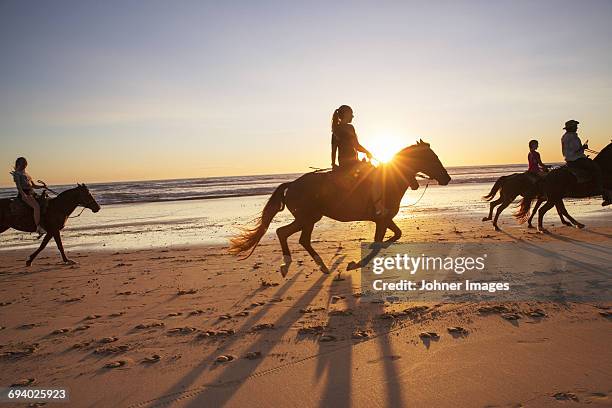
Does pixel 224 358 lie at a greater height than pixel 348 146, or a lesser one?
lesser

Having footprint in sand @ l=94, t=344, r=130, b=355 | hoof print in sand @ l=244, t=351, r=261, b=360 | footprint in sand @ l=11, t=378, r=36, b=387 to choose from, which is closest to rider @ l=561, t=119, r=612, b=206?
hoof print in sand @ l=244, t=351, r=261, b=360

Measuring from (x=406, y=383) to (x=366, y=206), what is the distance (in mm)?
4421

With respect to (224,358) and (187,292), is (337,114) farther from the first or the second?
(224,358)

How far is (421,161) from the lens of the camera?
797cm

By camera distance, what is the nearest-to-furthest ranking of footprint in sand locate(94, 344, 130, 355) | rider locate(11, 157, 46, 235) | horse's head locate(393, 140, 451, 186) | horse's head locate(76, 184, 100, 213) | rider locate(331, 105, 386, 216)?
footprint in sand locate(94, 344, 130, 355) < rider locate(331, 105, 386, 216) < horse's head locate(393, 140, 451, 186) < rider locate(11, 157, 46, 235) < horse's head locate(76, 184, 100, 213)

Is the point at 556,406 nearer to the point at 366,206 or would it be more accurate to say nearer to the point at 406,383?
the point at 406,383

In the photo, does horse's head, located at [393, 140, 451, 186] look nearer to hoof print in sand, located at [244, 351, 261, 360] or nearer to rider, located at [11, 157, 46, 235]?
hoof print in sand, located at [244, 351, 261, 360]

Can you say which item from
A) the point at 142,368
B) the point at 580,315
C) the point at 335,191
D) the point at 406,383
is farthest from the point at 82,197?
the point at 580,315

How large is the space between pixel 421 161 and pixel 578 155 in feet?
19.7

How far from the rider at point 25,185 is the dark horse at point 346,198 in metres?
6.41

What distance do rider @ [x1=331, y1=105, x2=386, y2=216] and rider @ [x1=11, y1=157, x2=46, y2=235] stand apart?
27.0ft

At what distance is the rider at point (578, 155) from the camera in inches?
428

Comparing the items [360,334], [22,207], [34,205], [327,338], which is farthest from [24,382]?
[22,207]

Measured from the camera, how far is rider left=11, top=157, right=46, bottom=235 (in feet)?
34.1
